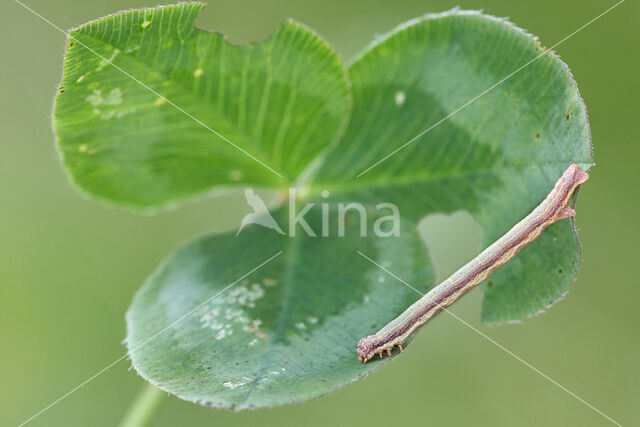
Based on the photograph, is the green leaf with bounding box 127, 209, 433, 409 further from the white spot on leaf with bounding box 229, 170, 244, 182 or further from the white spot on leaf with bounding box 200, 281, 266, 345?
the white spot on leaf with bounding box 229, 170, 244, 182

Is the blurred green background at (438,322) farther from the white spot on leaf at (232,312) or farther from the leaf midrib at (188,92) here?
the white spot on leaf at (232,312)

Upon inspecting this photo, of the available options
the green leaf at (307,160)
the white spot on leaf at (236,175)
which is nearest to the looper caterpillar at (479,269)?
the green leaf at (307,160)

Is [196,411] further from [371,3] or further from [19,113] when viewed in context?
[371,3]

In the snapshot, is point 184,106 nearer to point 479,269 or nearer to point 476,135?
point 476,135

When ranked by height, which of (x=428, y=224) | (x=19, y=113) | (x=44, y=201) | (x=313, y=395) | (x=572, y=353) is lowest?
(x=572, y=353)

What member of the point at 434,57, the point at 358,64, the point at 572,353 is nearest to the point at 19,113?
the point at 358,64

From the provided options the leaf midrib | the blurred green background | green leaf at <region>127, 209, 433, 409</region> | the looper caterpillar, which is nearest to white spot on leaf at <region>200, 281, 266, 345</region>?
green leaf at <region>127, 209, 433, 409</region>
